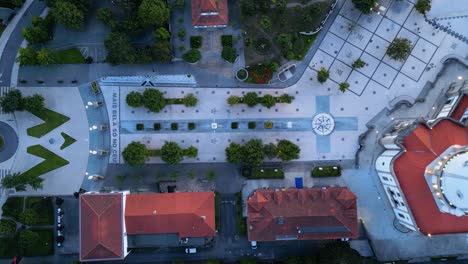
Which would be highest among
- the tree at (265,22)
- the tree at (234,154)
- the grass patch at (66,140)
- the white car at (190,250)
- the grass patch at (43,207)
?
the tree at (265,22)

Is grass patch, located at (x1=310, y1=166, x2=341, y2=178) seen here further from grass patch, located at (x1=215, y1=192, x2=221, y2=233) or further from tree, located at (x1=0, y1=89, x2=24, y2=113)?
tree, located at (x1=0, y1=89, x2=24, y2=113)

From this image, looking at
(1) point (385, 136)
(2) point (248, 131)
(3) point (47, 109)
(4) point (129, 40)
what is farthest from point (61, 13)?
(1) point (385, 136)

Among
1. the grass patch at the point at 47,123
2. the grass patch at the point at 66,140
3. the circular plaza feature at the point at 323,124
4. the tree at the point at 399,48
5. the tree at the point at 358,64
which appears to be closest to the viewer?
the tree at the point at 399,48

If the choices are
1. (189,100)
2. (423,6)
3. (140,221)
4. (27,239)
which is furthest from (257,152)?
(27,239)

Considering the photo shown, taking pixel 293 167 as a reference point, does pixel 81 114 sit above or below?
above

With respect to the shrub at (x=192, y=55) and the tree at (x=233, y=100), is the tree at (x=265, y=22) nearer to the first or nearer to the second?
the shrub at (x=192, y=55)

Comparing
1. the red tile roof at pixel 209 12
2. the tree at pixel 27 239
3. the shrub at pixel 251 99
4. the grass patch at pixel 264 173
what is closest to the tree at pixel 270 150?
the grass patch at pixel 264 173

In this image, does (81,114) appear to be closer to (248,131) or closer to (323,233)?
(248,131)
